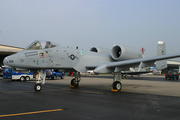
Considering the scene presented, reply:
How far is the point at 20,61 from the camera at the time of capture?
10570 millimetres

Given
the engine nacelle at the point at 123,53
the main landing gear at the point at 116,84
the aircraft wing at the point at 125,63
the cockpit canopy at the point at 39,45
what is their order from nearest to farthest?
1. the aircraft wing at the point at 125,63
2. the cockpit canopy at the point at 39,45
3. the main landing gear at the point at 116,84
4. the engine nacelle at the point at 123,53

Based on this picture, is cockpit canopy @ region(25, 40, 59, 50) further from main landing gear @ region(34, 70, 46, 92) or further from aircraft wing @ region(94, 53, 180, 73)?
aircraft wing @ region(94, 53, 180, 73)

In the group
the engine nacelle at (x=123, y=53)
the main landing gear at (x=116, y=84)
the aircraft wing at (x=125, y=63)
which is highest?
the engine nacelle at (x=123, y=53)

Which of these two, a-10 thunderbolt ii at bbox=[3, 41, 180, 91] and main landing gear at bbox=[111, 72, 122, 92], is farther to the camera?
main landing gear at bbox=[111, 72, 122, 92]

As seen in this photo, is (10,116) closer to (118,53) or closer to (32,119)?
(32,119)

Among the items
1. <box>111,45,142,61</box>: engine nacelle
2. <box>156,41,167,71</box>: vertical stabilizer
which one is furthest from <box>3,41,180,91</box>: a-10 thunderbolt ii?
<box>156,41,167,71</box>: vertical stabilizer

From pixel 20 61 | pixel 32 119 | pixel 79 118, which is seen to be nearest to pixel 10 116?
pixel 32 119

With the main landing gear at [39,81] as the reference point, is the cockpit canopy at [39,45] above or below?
above

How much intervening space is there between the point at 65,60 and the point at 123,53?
4.83m

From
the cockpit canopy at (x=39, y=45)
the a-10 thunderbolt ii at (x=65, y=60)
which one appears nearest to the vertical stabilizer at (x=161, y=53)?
the a-10 thunderbolt ii at (x=65, y=60)

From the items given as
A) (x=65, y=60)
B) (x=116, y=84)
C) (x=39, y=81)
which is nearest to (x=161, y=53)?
(x=116, y=84)

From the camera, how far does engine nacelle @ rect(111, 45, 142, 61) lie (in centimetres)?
1362

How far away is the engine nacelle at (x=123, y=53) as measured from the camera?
13625mm

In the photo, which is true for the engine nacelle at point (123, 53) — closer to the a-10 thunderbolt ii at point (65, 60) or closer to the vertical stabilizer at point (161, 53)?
the a-10 thunderbolt ii at point (65, 60)
